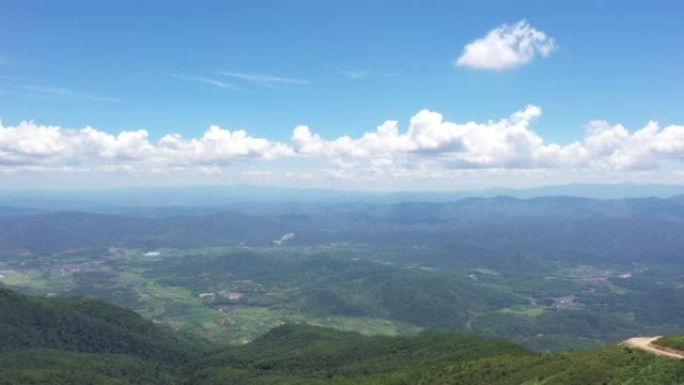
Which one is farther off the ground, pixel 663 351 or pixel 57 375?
pixel 663 351

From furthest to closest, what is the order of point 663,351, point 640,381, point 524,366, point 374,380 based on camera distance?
point 374,380, point 524,366, point 663,351, point 640,381

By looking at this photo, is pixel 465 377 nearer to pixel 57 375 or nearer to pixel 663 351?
pixel 663 351

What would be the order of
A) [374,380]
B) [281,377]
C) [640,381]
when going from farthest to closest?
[281,377] → [374,380] → [640,381]

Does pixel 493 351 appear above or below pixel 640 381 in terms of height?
below

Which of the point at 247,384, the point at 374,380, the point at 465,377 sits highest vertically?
the point at 465,377

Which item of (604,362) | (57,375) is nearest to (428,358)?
(604,362)

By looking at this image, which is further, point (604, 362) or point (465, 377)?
point (465, 377)

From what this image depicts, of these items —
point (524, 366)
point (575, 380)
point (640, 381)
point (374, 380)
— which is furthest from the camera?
point (374, 380)

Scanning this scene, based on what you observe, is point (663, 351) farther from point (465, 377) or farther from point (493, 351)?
point (493, 351)

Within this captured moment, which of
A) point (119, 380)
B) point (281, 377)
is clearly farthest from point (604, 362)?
point (119, 380)
